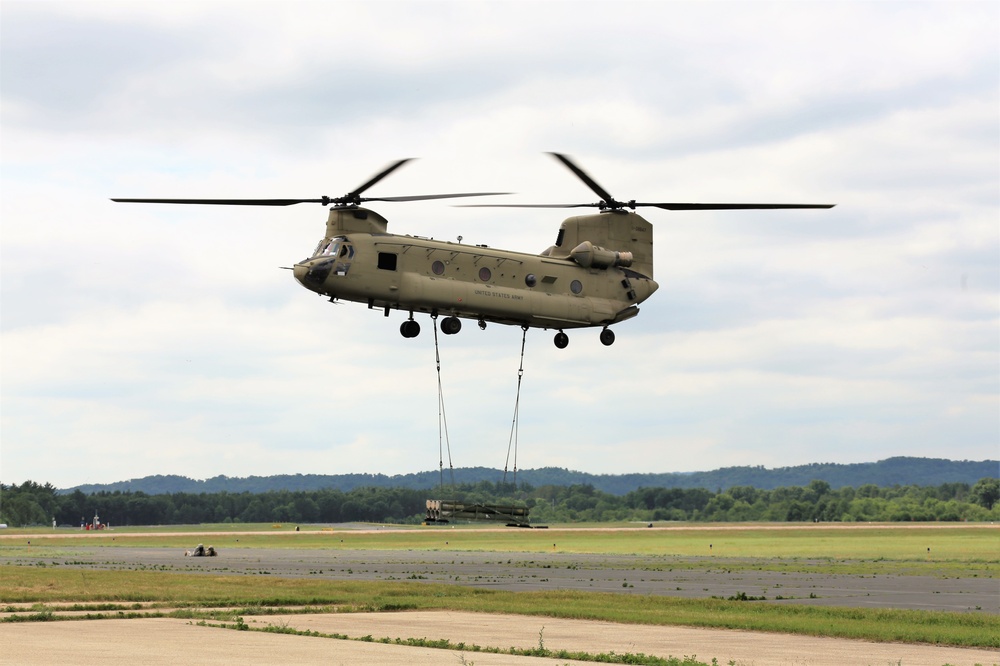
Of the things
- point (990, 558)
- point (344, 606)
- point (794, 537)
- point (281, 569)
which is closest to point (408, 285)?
point (344, 606)

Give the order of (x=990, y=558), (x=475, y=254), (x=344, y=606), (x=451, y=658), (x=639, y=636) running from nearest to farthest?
(x=451, y=658)
(x=639, y=636)
(x=475, y=254)
(x=344, y=606)
(x=990, y=558)

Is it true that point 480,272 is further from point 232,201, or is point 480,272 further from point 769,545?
point 769,545

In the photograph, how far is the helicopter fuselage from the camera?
41.6 meters

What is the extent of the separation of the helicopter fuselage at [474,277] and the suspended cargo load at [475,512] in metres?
7.13

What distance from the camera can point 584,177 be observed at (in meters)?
46.6

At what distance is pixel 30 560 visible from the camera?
288ft

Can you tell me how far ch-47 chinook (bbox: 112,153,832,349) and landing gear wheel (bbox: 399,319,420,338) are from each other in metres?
0.03

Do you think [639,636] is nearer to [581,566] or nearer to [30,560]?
[581,566]

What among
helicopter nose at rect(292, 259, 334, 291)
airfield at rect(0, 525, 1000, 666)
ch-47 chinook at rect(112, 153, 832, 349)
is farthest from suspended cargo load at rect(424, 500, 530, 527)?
helicopter nose at rect(292, 259, 334, 291)

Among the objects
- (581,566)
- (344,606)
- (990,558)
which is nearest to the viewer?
(344,606)

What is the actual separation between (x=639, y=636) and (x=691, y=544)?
8991cm

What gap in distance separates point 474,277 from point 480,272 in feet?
0.90

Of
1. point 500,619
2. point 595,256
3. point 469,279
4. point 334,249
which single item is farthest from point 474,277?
point 500,619

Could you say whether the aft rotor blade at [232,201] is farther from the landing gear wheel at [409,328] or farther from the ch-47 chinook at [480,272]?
the landing gear wheel at [409,328]
